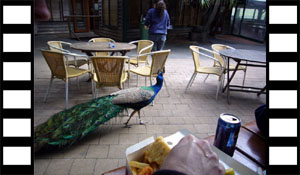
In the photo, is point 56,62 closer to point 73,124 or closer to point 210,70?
point 73,124

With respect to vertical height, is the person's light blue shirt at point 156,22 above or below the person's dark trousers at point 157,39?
above

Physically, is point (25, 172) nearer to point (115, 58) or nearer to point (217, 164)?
point (217, 164)

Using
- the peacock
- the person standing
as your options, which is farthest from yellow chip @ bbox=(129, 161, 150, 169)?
the person standing

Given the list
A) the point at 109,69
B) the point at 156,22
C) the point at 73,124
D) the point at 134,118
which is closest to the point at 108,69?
the point at 109,69

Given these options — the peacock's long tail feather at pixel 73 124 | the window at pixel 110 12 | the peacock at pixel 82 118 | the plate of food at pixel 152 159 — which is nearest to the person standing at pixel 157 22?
the peacock at pixel 82 118

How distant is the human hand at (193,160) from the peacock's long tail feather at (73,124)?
5.62 ft

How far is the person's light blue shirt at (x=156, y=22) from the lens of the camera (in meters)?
4.83

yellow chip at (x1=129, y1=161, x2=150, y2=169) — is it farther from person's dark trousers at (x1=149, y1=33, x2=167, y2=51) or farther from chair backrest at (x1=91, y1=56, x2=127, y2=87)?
person's dark trousers at (x1=149, y1=33, x2=167, y2=51)

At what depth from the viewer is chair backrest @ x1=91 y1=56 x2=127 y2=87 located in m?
3.01

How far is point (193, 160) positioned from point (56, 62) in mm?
3064

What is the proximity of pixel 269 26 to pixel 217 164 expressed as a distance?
0.66 metres

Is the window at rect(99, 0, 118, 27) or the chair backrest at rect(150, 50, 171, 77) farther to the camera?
the window at rect(99, 0, 118, 27)

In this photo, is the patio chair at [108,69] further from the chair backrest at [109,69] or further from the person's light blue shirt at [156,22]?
the person's light blue shirt at [156,22]

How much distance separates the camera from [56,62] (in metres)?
3.25
